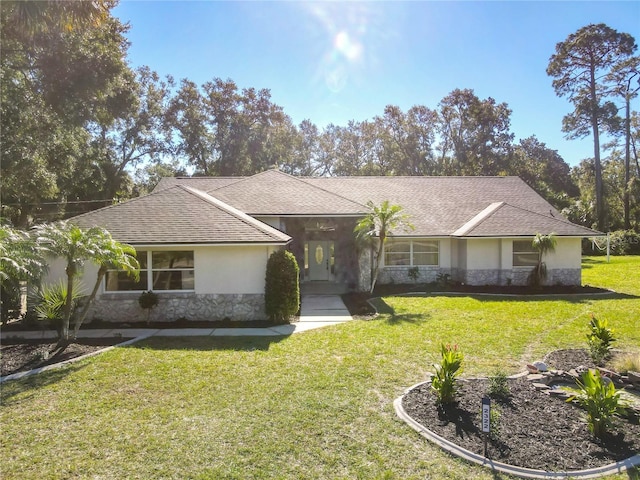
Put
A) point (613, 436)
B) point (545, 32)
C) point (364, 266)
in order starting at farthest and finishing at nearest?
point (364, 266), point (545, 32), point (613, 436)

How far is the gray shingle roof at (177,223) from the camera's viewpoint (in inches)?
491

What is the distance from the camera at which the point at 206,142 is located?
141 ft

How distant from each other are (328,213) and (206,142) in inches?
1216

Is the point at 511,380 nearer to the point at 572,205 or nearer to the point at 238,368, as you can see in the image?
the point at 238,368

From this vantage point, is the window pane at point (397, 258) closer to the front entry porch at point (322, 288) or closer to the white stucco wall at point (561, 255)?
the front entry porch at point (322, 288)

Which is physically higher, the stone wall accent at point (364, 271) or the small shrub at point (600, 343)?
the stone wall accent at point (364, 271)

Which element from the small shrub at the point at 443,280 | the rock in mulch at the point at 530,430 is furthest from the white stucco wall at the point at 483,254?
the rock in mulch at the point at 530,430

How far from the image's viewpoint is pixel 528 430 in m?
5.43

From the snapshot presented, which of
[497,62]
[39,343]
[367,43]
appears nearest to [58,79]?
[39,343]

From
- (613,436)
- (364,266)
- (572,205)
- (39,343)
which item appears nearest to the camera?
(613,436)

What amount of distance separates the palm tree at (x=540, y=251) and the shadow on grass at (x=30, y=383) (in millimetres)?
17910

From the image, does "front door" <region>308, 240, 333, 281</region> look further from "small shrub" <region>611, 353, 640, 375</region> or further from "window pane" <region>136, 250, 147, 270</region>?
"small shrub" <region>611, 353, 640, 375</region>

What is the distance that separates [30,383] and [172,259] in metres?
5.97

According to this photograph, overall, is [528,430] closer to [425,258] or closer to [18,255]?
[18,255]
